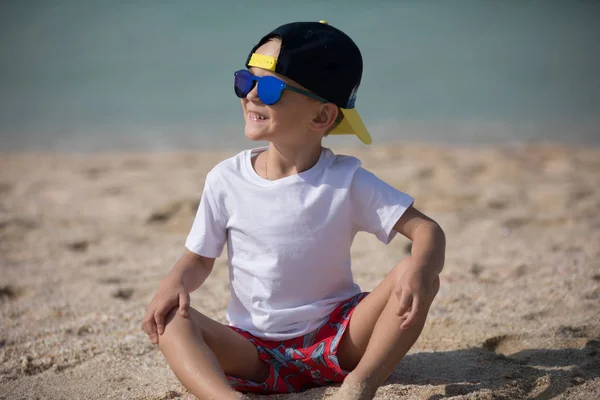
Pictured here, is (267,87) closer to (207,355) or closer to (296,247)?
(296,247)

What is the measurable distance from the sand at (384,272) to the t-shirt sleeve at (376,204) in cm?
51

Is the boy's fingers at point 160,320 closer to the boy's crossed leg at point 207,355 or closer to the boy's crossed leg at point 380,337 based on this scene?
the boy's crossed leg at point 207,355

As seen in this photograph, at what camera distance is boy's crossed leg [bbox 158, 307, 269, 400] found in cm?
188

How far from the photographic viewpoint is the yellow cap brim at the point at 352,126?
214 cm

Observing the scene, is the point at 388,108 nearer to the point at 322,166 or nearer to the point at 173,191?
the point at 173,191

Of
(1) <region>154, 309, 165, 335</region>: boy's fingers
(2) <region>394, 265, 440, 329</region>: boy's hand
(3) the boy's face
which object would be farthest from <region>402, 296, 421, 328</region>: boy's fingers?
(1) <region>154, 309, 165, 335</region>: boy's fingers

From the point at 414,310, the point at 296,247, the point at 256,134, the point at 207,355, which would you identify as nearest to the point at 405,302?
the point at 414,310

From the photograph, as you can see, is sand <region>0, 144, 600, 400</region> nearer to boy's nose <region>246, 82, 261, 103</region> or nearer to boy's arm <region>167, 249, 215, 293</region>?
boy's arm <region>167, 249, 215, 293</region>

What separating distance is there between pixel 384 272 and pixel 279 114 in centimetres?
172

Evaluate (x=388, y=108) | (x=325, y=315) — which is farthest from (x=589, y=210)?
(x=388, y=108)

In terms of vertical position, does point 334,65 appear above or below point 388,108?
above

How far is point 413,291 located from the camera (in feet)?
6.11

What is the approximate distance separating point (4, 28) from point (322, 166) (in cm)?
1612

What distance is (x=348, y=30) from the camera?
583 inches
